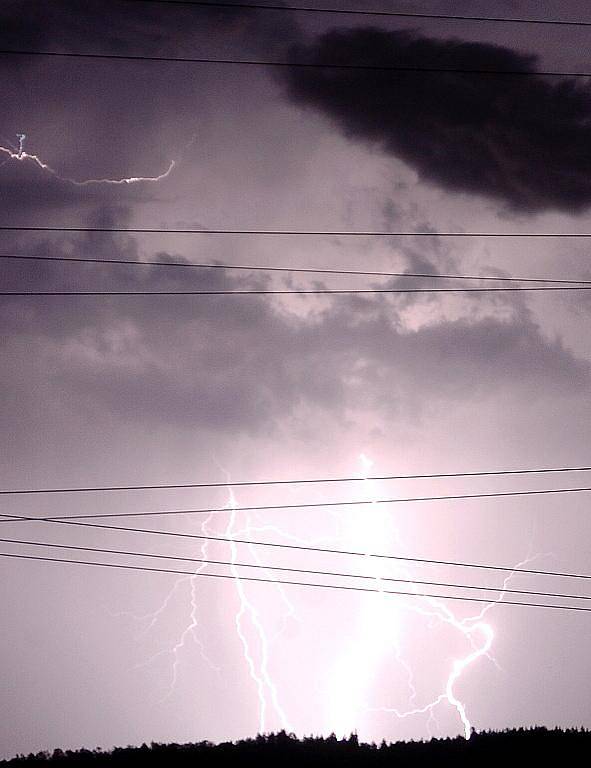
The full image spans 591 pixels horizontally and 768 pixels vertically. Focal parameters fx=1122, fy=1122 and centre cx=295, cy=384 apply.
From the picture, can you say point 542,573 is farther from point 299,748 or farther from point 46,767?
point 46,767

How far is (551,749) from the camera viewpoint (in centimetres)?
2155

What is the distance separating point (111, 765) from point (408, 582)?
6433 millimetres

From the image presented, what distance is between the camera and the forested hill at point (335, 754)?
2039cm

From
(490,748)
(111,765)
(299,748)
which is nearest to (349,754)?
(299,748)

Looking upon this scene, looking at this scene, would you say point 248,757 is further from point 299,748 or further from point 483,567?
point 483,567

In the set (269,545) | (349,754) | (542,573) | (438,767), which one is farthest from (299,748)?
(542,573)

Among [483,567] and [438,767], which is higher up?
[483,567]

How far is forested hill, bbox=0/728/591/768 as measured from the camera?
20.4 meters

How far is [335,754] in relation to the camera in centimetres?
2100

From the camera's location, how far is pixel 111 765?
20.2 meters

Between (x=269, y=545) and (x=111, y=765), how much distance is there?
16.4ft

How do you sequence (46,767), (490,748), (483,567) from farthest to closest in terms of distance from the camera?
(490,748)
(46,767)
(483,567)

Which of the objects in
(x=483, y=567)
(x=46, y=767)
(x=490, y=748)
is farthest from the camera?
(x=490, y=748)

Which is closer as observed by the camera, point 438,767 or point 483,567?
point 483,567
